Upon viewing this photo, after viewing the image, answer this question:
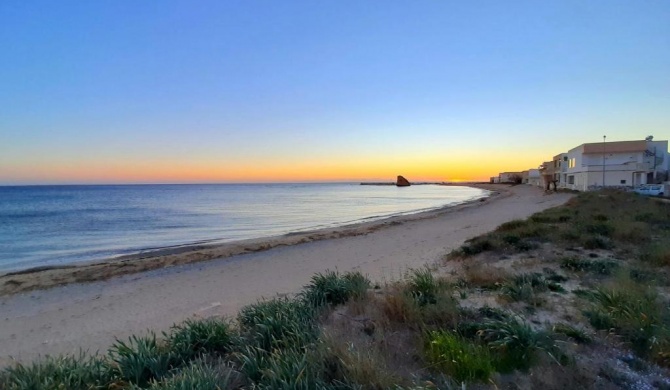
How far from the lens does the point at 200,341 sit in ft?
15.6

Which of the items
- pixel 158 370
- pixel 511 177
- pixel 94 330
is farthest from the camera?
pixel 511 177

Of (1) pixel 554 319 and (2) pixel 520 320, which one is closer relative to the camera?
(2) pixel 520 320

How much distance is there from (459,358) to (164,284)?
10269 mm

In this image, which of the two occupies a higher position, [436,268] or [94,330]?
[436,268]

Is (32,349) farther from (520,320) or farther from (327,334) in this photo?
(520,320)

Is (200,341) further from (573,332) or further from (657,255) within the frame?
(657,255)

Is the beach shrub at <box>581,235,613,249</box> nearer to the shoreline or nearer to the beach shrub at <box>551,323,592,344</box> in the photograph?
the beach shrub at <box>551,323,592,344</box>

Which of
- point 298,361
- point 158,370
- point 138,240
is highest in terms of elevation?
point 298,361

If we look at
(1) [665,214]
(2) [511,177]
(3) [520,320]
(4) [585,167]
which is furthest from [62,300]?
(2) [511,177]

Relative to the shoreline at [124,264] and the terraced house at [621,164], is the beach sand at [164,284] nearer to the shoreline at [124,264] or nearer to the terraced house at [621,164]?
the shoreline at [124,264]

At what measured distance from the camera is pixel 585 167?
1895 inches

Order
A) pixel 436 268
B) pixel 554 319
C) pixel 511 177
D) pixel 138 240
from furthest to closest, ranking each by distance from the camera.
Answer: pixel 511 177, pixel 138 240, pixel 436 268, pixel 554 319

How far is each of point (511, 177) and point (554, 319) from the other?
144374mm

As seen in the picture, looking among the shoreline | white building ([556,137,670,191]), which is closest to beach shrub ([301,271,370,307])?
the shoreline
